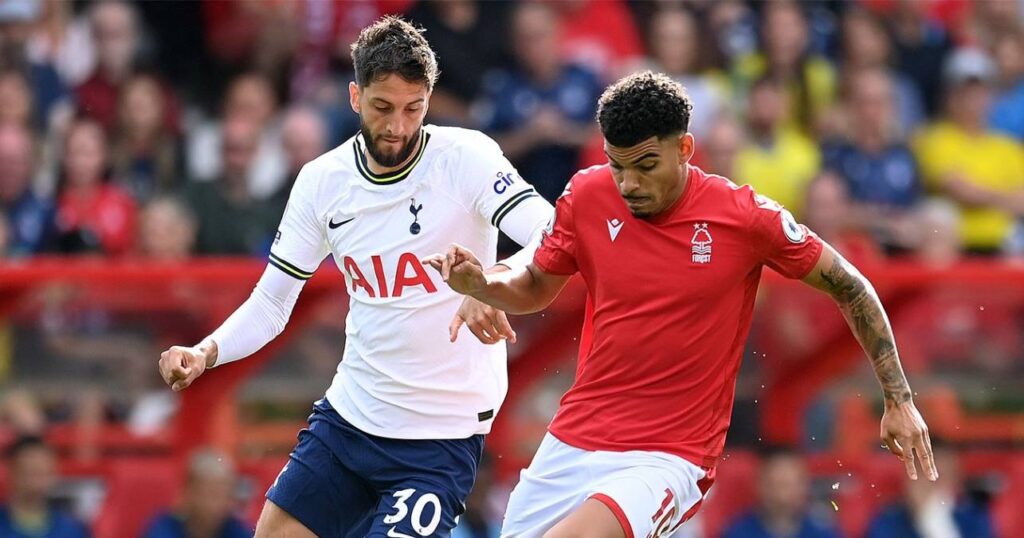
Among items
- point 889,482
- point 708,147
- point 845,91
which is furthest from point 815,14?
point 889,482

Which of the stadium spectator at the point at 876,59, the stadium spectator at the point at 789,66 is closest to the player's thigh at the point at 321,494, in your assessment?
the stadium spectator at the point at 789,66

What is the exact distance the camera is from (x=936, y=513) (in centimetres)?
1005

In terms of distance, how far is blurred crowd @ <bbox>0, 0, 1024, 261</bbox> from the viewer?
10.1m

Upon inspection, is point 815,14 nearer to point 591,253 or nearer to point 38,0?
point 38,0

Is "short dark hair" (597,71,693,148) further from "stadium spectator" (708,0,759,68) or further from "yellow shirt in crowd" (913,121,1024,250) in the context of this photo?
"yellow shirt in crowd" (913,121,1024,250)

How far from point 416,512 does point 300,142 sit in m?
4.74

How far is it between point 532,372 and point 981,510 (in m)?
3.00

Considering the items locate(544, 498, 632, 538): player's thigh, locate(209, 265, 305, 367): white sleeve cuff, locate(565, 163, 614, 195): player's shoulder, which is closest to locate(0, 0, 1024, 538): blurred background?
locate(209, 265, 305, 367): white sleeve cuff

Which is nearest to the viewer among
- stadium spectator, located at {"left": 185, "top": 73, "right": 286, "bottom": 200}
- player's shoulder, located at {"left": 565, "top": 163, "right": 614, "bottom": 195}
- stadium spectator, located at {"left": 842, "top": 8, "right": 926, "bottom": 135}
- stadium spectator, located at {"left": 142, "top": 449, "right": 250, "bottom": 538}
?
player's shoulder, located at {"left": 565, "top": 163, "right": 614, "bottom": 195}

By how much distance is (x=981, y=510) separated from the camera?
33.3ft

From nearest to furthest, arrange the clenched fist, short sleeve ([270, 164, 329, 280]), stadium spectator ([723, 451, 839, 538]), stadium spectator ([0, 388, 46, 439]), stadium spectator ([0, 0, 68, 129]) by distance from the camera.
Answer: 1. the clenched fist
2. short sleeve ([270, 164, 329, 280])
3. stadium spectator ([0, 388, 46, 439])
4. stadium spectator ([723, 451, 839, 538])
5. stadium spectator ([0, 0, 68, 129])

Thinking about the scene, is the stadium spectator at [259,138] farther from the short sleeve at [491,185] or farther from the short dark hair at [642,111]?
the short dark hair at [642,111]

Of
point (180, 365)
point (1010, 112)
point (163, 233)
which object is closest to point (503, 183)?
point (180, 365)

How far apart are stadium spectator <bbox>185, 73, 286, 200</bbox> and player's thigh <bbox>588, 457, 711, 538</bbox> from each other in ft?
17.2
